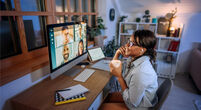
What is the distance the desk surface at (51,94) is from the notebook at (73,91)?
49 millimetres

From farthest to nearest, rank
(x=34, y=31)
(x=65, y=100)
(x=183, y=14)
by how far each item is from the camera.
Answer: (x=183, y=14) < (x=34, y=31) < (x=65, y=100)

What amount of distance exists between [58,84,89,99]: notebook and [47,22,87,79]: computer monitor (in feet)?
0.58

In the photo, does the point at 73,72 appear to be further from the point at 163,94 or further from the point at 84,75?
the point at 163,94

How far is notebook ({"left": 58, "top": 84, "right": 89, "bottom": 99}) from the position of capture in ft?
3.37

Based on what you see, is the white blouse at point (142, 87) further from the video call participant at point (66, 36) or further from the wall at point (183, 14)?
the wall at point (183, 14)

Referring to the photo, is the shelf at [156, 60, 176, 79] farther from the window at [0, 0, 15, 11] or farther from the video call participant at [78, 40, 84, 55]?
the window at [0, 0, 15, 11]

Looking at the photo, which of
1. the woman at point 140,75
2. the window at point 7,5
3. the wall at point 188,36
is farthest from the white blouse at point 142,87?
the wall at point 188,36

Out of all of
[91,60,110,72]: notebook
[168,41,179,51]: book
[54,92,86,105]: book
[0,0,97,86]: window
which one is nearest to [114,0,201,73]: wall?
[168,41,179,51]: book

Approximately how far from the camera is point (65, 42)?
1.26 metres

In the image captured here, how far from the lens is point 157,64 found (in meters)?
3.03

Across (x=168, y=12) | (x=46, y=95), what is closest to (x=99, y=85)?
(x=46, y=95)

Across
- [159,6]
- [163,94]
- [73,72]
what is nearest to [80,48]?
[73,72]

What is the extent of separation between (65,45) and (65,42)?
29 millimetres

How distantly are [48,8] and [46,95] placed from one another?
1016mm
